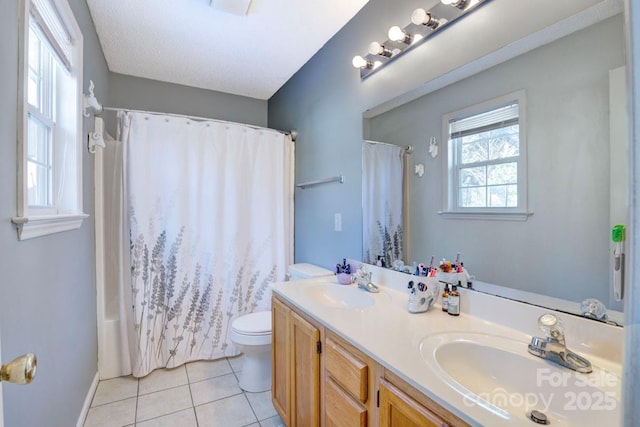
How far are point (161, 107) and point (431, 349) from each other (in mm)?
2982

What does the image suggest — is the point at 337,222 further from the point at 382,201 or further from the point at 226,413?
the point at 226,413

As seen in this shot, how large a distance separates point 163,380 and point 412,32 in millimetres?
2729

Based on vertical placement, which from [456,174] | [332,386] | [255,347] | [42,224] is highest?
[456,174]

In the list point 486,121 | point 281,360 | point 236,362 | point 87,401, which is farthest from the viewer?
point 236,362

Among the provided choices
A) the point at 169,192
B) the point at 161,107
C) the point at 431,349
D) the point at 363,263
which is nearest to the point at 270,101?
the point at 161,107

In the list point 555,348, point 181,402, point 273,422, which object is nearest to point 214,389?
point 181,402

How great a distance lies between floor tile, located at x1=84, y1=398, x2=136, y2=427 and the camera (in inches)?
67.7

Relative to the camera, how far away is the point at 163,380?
2.18 m

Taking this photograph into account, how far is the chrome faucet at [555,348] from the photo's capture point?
2.68 ft

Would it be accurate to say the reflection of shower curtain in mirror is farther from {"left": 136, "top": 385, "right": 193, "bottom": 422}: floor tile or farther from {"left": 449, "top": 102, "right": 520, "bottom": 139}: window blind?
{"left": 136, "top": 385, "right": 193, "bottom": 422}: floor tile

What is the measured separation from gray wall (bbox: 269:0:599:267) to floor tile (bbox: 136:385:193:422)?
1267mm

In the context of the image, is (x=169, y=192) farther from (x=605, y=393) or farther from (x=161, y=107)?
(x=605, y=393)

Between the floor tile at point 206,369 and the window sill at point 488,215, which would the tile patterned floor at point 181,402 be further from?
the window sill at point 488,215

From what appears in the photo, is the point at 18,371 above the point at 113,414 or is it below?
above
